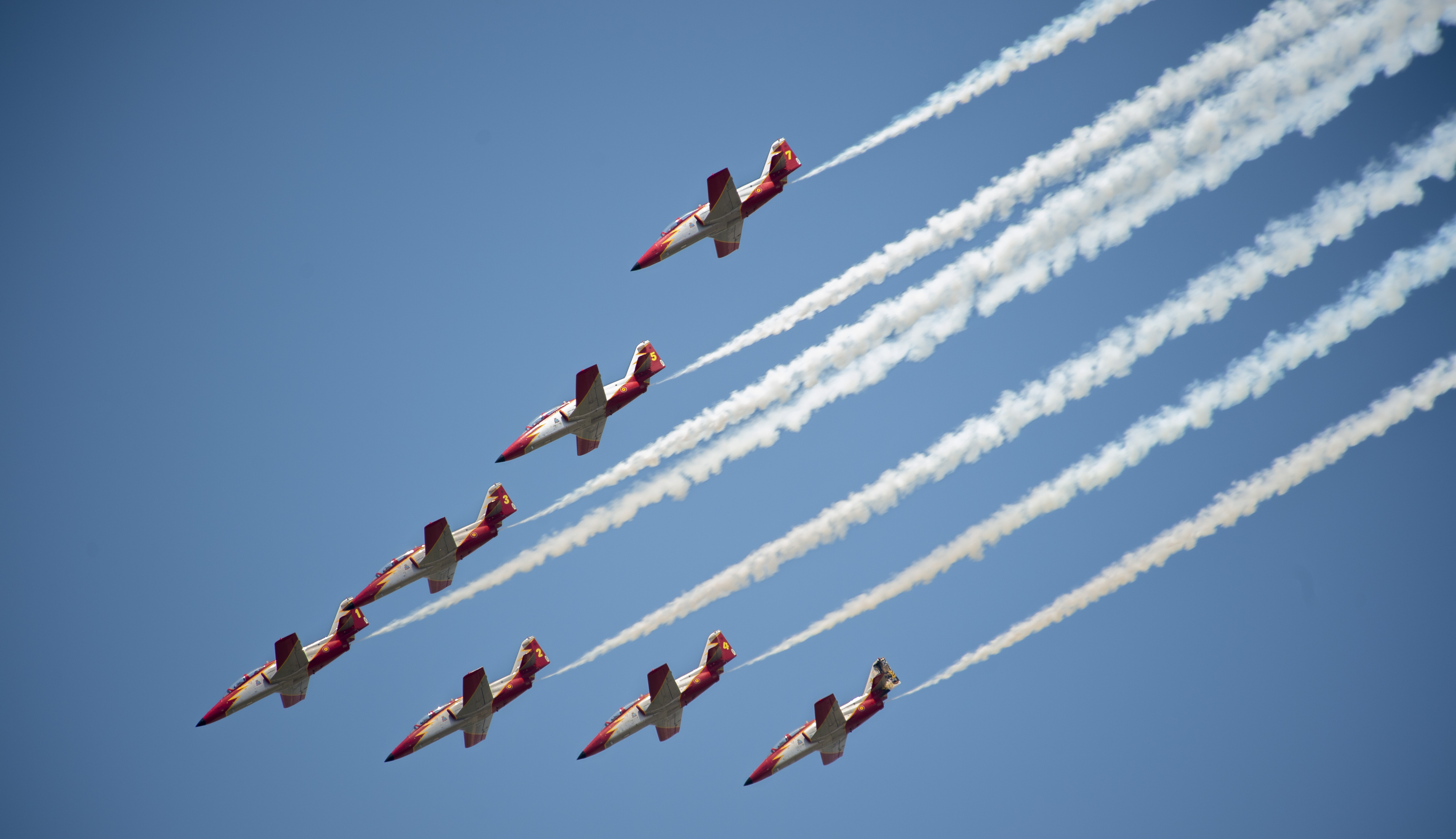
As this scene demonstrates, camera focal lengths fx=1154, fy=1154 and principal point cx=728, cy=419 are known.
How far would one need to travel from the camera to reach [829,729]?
43.0m

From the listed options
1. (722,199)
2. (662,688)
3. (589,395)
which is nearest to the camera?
(722,199)

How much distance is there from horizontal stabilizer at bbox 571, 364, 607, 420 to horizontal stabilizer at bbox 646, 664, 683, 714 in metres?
9.86

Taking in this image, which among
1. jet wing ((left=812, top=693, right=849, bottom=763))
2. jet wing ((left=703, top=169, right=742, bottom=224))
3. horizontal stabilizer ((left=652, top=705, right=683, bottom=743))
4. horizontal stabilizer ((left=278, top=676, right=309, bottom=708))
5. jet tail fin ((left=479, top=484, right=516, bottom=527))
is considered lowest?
jet wing ((left=812, top=693, right=849, bottom=763))

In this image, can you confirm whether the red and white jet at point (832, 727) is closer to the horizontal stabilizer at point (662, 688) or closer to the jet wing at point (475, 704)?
the horizontal stabilizer at point (662, 688)

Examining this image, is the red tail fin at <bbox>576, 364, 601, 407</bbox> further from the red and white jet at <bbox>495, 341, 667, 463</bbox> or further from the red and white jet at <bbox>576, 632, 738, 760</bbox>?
the red and white jet at <bbox>576, 632, 738, 760</bbox>

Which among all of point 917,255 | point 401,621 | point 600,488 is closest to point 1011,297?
point 917,255

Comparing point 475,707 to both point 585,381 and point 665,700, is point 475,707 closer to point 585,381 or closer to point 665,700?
point 665,700

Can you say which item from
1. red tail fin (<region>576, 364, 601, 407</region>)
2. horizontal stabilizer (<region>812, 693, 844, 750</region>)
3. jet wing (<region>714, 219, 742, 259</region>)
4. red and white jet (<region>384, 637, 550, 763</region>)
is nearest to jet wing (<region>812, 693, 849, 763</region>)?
horizontal stabilizer (<region>812, 693, 844, 750</region>)

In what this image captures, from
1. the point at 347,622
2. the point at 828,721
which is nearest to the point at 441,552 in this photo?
the point at 347,622

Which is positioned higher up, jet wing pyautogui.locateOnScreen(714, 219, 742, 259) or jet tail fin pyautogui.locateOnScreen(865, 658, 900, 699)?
jet wing pyautogui.locateOnScreen(714, 219, 742, 259)

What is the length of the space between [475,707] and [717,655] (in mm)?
9441

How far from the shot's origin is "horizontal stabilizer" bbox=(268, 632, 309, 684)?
43688 mm

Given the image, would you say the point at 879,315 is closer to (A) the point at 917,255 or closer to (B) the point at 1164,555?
(A) the point at 917,255

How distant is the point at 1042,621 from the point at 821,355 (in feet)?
40.4
